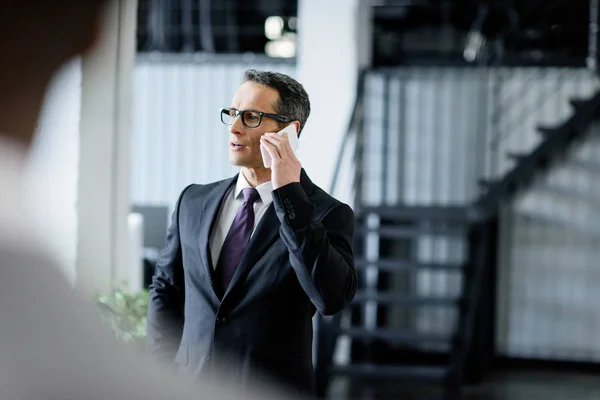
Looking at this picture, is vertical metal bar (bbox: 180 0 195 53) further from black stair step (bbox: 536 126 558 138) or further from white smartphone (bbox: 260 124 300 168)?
white smartphone (bbox: 260 124 300 168)

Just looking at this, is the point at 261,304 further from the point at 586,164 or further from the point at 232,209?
the point at 586,164

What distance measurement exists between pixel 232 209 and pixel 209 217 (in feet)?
0.19

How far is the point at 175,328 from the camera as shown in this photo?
1.54m

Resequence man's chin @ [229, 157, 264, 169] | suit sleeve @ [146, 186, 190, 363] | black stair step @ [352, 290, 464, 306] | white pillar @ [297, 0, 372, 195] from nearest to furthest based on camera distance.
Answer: man's chin @ [229, 157, 264, 169], suit sleeve @ [146, 186, 190, 363], white pillar @ [297, 0, 372, 195], black stair step @ [352, 290, 464, 306]

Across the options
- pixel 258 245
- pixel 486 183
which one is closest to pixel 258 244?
pixel 258 245

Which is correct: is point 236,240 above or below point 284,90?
below

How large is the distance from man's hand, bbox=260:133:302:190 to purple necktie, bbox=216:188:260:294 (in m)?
0.17

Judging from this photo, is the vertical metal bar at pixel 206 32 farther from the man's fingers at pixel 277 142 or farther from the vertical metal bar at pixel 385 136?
the man's fingers at pixel 277 142

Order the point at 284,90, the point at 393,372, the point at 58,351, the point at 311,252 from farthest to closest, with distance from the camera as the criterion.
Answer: the point at 393,372, the point at 284,90, the point at 311,252, the point at 58,351

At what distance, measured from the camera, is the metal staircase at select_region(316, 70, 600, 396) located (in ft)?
17.8

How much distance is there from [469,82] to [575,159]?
3.47ft

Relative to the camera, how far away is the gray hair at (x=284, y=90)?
1.39 meters

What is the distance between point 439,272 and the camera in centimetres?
646

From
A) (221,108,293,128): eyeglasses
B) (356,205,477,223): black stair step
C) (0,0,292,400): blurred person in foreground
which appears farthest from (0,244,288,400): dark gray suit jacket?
(356,205,477,223): black stair step
